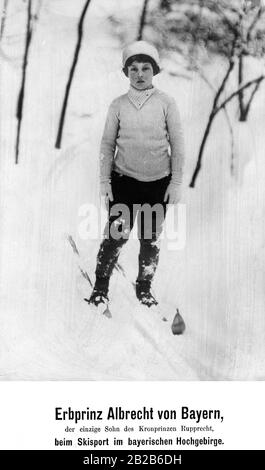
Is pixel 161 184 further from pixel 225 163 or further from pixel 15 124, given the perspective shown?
pixel 15 124

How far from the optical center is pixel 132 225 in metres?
1.44

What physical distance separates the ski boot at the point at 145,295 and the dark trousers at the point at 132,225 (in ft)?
0.05

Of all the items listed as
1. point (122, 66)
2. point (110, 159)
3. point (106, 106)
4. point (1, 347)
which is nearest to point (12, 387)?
point (1, 347)

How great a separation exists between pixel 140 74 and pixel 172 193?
29cm

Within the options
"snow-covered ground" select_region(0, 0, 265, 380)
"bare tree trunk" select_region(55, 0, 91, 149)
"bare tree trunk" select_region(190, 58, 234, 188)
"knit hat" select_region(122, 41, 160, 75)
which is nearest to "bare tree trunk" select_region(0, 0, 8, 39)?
"snow-covered ground" select_region(0, 0, 265, 380)

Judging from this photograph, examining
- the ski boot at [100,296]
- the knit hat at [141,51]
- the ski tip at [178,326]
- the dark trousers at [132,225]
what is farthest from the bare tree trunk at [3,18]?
the ski tip at [178,326]

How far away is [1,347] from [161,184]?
0.55 meters

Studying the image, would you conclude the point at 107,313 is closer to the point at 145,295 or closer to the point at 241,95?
the point at 145,295

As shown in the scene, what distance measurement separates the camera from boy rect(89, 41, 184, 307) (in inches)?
55.3

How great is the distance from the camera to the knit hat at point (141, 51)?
142cm

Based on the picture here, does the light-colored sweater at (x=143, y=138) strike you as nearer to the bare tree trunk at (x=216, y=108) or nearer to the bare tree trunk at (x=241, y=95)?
the bare tree trunk at (x=216, y=108)

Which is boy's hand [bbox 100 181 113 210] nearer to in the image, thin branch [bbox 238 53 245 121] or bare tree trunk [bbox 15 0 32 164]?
bare tree trunk [bbox 15 0 32 164]

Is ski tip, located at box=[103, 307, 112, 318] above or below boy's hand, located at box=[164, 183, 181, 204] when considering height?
below

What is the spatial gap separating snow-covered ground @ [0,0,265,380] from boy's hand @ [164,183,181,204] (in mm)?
32
